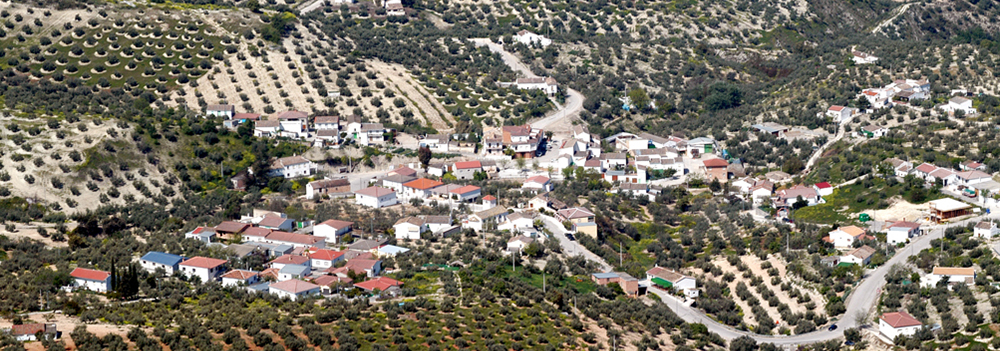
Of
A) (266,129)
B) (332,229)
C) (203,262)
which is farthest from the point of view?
(266,129)

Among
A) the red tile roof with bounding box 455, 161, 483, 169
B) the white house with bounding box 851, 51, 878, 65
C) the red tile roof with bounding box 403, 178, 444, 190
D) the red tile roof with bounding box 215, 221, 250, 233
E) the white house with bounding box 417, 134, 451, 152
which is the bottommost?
Answer: the red tile roof with bounding box 215, 221, 250, 233

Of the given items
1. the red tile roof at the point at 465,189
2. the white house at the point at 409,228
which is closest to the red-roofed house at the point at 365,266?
the white house at the point at 409,228

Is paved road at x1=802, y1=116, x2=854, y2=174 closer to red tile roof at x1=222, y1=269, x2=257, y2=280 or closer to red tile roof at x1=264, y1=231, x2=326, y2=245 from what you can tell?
red tile roof at x1=264, y1=231, x2=326, y2=245

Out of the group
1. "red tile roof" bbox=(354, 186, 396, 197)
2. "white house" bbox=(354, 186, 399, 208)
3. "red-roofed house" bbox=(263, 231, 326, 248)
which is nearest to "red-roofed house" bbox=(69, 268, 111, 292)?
"red-roofed house" bbox=(263, 231, 326, 248)

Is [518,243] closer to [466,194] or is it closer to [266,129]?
[466,194]

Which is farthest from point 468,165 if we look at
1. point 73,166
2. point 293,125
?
point 73,166

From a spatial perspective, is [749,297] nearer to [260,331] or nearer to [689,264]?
[689,264]
